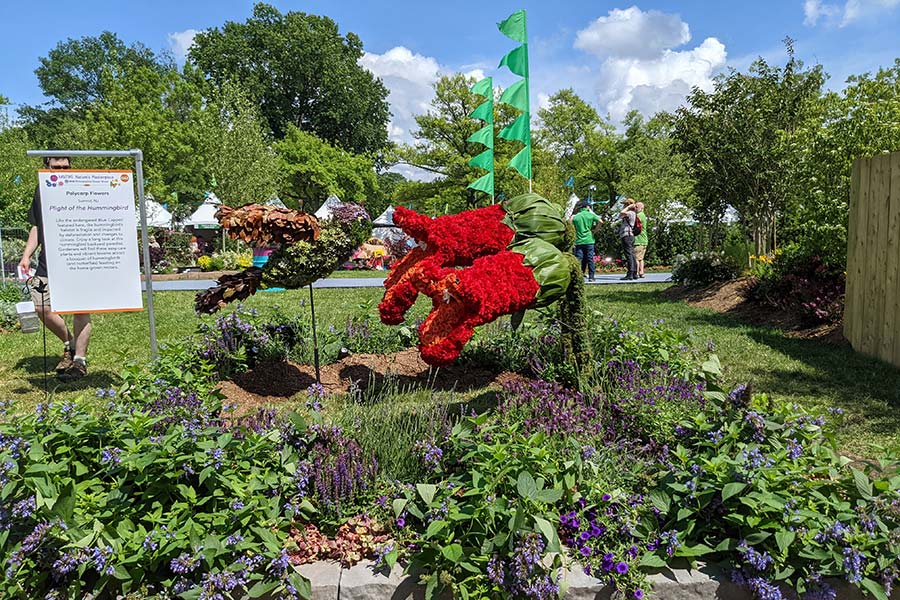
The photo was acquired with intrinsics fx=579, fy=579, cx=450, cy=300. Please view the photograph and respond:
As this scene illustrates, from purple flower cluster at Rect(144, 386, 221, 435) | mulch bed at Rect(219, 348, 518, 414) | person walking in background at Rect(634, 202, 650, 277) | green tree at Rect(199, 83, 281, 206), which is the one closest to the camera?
purple flower cluster at Rect(144, 386, 221, 435)

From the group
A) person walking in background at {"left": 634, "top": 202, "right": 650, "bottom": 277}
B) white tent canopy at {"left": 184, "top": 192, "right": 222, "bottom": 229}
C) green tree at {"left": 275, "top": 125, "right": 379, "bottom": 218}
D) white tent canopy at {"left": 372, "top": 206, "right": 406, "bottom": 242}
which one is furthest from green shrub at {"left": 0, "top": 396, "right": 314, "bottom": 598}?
green tree at {"left": 275, "top": 125, "right": 379, "bottom": 218}

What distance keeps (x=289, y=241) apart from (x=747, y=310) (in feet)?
27.2

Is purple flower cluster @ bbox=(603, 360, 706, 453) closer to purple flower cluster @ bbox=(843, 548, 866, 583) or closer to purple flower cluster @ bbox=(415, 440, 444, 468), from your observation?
purple flower cluster @ bbox=(843, 548, 866, 583)

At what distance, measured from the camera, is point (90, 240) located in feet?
16.2

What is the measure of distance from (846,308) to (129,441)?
7.71 meters

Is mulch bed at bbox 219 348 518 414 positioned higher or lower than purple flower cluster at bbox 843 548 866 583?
higher

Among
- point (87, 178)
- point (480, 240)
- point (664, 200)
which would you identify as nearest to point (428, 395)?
point (480, 240)

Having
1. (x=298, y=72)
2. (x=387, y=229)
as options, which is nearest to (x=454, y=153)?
(x=387, y=229)

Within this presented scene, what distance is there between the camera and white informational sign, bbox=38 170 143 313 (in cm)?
475

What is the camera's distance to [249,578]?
2.23 metres

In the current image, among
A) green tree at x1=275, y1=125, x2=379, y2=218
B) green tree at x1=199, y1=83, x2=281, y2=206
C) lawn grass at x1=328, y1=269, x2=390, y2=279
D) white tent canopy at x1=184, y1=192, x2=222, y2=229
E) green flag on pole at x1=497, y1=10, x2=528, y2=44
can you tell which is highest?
green tree at x1=275, y1=125, x2=379, y2=218

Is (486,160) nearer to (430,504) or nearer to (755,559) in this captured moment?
(430,504)

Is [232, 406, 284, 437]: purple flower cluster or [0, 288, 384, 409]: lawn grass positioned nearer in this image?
[232, 406, 284, 437]: purple flower cluster

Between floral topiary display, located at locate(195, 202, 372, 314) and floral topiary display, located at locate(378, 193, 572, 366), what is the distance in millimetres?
851
